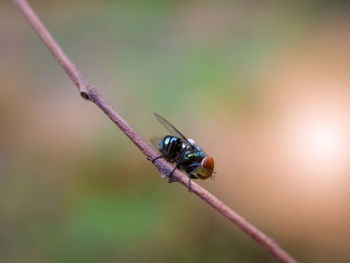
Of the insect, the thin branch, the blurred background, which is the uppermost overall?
the blurred background

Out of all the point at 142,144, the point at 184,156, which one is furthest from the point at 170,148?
the point at 142,144

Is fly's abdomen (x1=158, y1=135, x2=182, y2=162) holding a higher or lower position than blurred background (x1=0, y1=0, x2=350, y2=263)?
lower

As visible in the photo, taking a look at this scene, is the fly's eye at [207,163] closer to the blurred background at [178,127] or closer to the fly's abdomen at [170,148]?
the fly's abdomen at [170,148]

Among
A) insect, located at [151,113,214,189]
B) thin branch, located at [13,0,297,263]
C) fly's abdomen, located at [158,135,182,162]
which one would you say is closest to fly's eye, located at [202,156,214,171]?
insect, located at [151,113,214,189]

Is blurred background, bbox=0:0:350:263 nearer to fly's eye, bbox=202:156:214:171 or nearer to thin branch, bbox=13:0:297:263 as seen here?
fly's eye, bbox=202:156:214:171

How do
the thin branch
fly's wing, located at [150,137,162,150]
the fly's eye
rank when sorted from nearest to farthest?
the thin branch → the fly's eye → fly's wing, located at [150,137,162,150]

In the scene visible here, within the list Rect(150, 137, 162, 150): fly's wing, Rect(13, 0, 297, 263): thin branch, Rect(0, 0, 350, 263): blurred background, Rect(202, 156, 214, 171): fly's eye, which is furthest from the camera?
Rect(0, 0, 350, 263): blurred background
